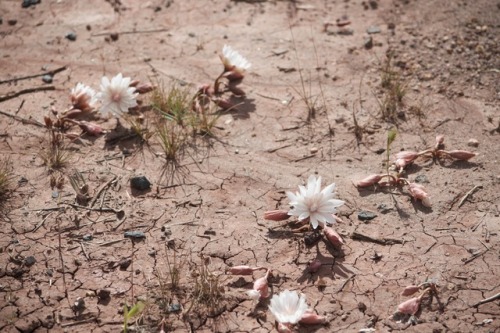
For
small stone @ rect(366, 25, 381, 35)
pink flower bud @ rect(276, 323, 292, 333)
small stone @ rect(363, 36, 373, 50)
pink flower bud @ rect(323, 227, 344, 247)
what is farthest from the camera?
small stone @ rect(366, 25, 381, 35)

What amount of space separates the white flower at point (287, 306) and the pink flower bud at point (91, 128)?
2.28 metres

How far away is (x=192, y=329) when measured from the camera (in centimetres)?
378

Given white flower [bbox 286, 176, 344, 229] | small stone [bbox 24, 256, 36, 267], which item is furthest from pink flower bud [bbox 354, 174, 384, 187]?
small stone [bbox 24, 256, 36, 267]

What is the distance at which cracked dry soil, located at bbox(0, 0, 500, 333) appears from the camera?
3949 mm

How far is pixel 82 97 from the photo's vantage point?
545 centimetres

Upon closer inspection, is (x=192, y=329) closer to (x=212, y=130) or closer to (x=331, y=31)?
(x=212, y=130)

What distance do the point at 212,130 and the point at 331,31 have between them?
1854 mm

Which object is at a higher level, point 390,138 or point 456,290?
point 390,138

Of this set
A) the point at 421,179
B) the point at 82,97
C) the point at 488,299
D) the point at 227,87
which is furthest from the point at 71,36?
the point at 488,299

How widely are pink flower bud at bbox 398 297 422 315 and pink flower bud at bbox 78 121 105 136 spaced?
277cm

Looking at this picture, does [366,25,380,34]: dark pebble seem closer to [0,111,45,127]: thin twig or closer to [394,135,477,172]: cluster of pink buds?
[394,135,477,172]: cluster of pink buds

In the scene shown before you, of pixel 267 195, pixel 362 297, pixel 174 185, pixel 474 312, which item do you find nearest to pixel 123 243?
pixel 174 185

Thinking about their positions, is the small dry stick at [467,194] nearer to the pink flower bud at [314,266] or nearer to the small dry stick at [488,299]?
the small dry stick at [488,299]

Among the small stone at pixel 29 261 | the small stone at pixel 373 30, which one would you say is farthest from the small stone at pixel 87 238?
the small stone at pixel 373 30
